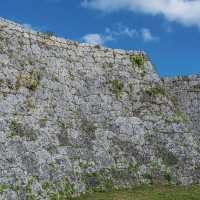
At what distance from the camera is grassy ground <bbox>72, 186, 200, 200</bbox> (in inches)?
638

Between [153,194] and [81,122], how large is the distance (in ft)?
11.8

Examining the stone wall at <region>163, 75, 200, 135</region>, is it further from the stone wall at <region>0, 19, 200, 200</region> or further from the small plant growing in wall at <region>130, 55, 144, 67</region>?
the small plant growing in wall at <region>130, 55, 144, 67</region>

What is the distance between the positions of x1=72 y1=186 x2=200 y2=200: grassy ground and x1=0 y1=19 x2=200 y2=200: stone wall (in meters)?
0.45

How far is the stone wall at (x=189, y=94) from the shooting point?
23953mm

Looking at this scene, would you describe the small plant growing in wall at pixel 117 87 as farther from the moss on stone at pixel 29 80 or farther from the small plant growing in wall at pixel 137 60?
the moss on stone at pixel 29 80

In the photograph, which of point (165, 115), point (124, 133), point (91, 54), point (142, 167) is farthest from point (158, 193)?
point (91, 54)

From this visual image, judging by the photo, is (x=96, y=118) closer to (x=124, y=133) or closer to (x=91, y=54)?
(x=124, y=133)

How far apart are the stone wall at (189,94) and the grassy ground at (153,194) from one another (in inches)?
248

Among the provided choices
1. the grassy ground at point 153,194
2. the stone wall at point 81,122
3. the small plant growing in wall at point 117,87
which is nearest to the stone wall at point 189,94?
the stone wall at point 81,122

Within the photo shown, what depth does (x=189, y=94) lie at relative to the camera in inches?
971

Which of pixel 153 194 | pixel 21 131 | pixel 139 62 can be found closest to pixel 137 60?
pixel 139 62

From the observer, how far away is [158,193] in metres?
17.1

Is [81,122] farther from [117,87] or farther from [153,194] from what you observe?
[153,194]

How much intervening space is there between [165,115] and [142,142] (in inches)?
79.9
